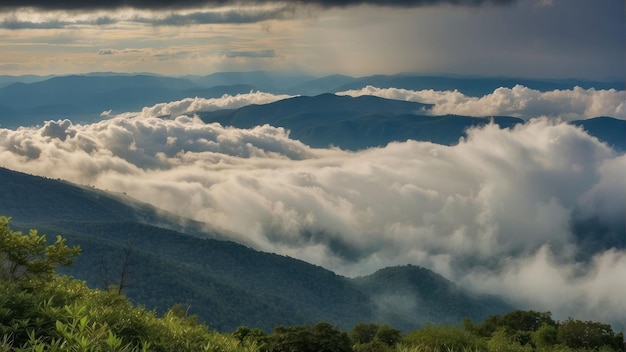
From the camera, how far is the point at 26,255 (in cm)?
2459

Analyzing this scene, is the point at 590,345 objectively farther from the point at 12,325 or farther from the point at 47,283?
the point at 12,325

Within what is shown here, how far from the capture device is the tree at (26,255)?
942 inches

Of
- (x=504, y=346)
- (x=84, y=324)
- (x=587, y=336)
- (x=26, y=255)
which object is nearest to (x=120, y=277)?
(x=26, y=255)

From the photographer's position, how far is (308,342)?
3766 cm

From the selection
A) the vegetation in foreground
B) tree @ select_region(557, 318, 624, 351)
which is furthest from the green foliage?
tree @ select_region(557, 318, 624, 351)

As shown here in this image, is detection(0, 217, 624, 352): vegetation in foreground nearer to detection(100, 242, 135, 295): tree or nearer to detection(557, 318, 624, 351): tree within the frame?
detection(100, 242, 135, 295): tree

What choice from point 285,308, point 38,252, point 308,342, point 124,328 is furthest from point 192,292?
point 124,328

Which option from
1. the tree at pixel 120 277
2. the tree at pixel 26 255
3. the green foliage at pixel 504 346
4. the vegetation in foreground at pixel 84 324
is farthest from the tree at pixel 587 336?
the tree at pixel 26 255

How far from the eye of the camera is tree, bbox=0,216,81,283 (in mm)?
23922

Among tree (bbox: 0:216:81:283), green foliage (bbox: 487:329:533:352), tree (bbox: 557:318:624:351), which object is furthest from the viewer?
tree (bbox: 557:318:624:351)

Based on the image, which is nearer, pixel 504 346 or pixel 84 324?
pixel 84 324

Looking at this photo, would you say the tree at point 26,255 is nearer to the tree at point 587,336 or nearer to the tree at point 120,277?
the tree at point 120,277

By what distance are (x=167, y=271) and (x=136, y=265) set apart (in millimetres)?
9040

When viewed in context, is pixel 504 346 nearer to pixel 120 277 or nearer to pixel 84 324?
pixel 84 324
